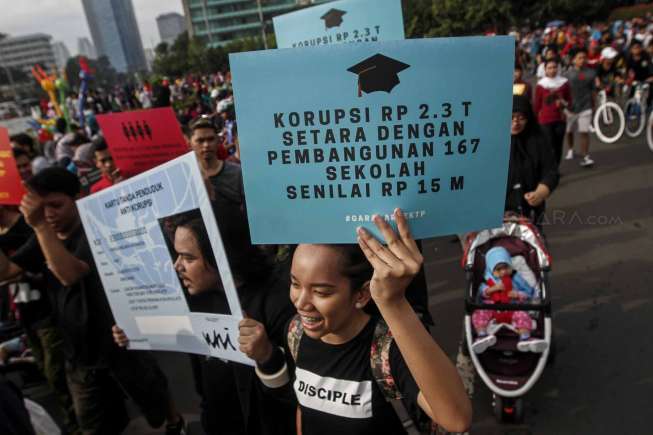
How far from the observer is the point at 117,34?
367 feet

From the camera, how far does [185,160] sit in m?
1.54

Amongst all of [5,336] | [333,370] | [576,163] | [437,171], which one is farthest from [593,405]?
[576,163]

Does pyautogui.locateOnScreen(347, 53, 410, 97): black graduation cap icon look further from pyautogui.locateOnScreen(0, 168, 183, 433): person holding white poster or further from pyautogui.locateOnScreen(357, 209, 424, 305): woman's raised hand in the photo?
pyautogui.locateOnScreen(0, 168, 183, 433): person holding white poster

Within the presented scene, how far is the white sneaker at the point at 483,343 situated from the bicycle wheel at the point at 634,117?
7.56 m

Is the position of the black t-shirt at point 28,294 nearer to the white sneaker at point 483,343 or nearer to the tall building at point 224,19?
the white sneaker at point 483,343

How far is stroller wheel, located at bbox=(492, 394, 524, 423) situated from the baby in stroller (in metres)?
0.30

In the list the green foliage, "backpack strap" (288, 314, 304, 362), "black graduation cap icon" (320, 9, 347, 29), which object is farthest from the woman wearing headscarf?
the green foliage

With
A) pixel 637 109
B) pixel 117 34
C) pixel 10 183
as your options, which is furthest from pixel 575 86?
pixel 117 34

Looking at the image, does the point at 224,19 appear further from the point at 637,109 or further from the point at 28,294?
the point at 28,294

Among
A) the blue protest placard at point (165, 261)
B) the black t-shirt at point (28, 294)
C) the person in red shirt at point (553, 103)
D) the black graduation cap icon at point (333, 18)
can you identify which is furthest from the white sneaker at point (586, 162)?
the black t-shirt at point (28, 294)

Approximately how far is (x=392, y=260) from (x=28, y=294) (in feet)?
8.41

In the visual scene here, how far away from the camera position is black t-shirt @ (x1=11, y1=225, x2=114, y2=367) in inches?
91.4

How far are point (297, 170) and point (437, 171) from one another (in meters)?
0.37

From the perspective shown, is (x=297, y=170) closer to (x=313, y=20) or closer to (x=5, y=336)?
(x=313, y=20)
